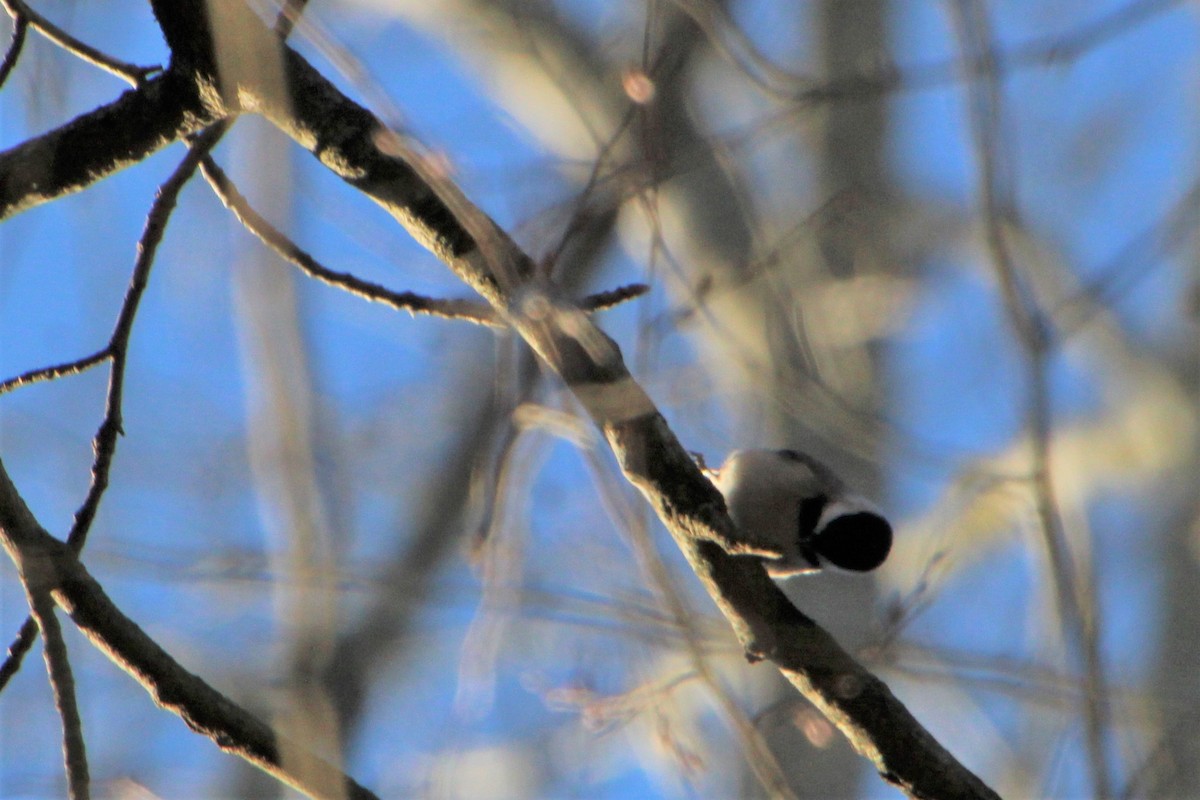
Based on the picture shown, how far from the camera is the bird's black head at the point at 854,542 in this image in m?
3.16

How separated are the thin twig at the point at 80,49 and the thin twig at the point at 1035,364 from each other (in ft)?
4.16

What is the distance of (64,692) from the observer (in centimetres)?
156

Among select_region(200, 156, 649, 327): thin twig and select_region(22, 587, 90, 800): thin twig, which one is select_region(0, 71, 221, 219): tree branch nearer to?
select_region(200, 156, 649, 327): thin twig

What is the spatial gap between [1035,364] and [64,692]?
139cm

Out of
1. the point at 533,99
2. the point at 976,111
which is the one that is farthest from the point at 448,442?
the point at 976,111

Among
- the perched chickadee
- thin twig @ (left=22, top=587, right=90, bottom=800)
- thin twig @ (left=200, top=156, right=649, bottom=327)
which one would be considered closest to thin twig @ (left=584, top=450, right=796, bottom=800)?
thin twig @ (left=200, top=156, right=649, bottom=327)

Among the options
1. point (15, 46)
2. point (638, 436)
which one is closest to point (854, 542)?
point (638, 436)

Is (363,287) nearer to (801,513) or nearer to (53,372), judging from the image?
(53,372)

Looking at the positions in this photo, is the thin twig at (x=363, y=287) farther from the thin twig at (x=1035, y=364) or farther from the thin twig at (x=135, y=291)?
the thin twig at (x=1035, y=364)

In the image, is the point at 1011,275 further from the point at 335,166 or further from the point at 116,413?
the point at 116,413

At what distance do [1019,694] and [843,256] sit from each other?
3.40m

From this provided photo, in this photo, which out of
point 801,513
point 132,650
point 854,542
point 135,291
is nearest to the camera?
point 132,650

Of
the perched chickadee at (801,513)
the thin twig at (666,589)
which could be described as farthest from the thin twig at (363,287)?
the perched chickadee at (801,513)

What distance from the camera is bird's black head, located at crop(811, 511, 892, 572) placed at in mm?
3160
